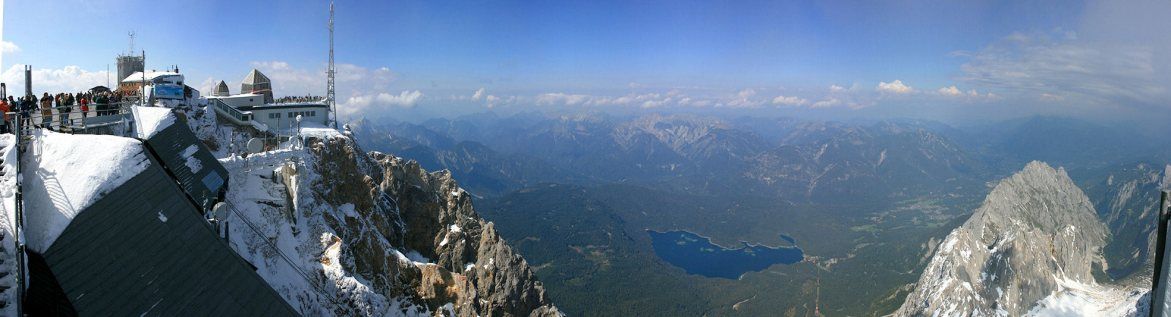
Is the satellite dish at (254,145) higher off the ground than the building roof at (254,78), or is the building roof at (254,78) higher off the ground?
the building roof at (254,78)

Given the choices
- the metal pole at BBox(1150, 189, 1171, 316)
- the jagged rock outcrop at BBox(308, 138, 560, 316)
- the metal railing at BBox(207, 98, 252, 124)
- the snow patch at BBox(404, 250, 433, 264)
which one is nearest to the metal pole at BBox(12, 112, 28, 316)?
the jagged rock outcrop at BBox(308, 138, 560, 316)

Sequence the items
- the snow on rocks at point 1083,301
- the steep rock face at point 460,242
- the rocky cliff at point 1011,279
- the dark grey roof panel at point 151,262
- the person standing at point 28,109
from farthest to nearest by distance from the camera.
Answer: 1. the rocky cliff at point 1011,279
2. the snow on rocks at point 1083,301
3. the steep rock face at point 460,242
4. the person standing at point 28,109
5. the dark grey roof panel at point 151,262

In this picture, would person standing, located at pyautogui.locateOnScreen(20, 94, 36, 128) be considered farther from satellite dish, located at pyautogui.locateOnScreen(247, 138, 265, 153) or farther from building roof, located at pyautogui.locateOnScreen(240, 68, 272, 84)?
building roof, located at pyautogui.locateOnScreen(240, 68, 272, 84)

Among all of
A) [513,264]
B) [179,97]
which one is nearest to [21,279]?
[179,97]

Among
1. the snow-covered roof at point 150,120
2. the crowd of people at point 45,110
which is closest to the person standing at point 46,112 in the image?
the crowd of people at point 45,110

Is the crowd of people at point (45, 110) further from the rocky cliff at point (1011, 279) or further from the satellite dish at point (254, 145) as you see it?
the rocky cliff at point (1011, 279)

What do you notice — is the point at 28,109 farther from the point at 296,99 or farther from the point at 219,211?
the point at 296,99

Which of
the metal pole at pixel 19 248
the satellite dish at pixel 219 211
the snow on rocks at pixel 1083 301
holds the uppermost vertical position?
Answer: the metal pole at pixel 19 248
